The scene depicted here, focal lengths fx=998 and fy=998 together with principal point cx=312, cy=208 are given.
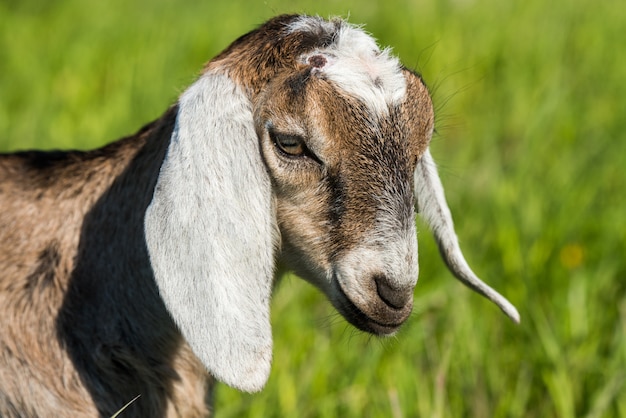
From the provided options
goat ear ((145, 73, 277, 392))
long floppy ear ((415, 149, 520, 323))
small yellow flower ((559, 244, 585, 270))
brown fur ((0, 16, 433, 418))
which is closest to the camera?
goat ear ((145, 73, 277, 392))

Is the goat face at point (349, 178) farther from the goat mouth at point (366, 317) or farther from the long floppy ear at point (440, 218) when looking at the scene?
the long floppy ear at point (440, 218)

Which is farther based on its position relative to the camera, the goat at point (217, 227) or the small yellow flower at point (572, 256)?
the small yellow flower at point (572, 256)

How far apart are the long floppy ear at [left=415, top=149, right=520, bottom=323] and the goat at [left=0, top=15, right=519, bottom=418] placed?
0.01 m

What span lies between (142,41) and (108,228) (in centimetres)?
358

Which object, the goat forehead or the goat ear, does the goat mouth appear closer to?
the goat ear

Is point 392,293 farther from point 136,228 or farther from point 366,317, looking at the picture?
point 136,228

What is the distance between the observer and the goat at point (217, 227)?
238cm

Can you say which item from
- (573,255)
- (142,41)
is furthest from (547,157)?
(142,41)

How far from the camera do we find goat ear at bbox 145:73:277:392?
235 cm

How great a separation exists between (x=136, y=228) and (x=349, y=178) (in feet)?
2.13

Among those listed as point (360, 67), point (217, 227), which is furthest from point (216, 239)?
point (360, 67)

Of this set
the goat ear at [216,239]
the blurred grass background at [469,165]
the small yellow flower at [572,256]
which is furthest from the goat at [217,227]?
the small yellow flower at [572,256]

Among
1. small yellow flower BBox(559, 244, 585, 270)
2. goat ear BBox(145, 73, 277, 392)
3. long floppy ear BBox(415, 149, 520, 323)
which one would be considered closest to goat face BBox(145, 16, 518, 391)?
goat ear BBox(145, 73, 277, 392)

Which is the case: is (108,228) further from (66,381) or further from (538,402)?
(538,402)
